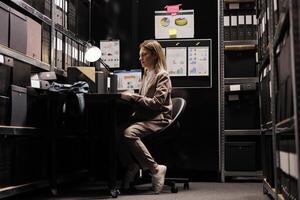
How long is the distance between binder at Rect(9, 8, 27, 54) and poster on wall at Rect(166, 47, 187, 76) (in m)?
1.78

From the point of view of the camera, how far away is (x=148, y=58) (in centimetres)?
357

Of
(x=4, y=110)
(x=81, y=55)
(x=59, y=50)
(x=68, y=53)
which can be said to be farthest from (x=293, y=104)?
(x=81, y=55)

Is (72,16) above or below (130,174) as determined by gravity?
above

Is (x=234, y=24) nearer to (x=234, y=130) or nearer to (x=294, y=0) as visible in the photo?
(x=234, y=130)

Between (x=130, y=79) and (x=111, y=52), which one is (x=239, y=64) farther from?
(x=111, y=52)

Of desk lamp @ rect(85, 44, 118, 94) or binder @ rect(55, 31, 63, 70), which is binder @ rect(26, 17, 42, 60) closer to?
binder @ rect(55, 31, 63, 70)

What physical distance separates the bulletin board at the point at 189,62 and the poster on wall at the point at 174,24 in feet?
0.22

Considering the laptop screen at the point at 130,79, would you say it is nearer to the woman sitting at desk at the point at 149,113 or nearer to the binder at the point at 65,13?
the binder at the point at 65,13

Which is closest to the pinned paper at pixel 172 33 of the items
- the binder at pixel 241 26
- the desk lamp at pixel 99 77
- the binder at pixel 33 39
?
the binder at pixel 241 26

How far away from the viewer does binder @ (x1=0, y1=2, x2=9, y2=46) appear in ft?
9.08

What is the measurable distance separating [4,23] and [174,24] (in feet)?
6.99

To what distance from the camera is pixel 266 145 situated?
310 cm

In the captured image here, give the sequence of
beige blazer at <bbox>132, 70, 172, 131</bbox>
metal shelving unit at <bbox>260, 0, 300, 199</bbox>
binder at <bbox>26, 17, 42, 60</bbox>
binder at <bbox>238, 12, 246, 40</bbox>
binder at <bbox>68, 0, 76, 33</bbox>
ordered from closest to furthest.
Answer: metal shelving unit at <bbox>260, 0, 300, 199</bbox>
binder at <bbox>26, 17, 42, 60</bbox>
beige blazer at <bbox>132, 70, 172, 131</bbox>
binder at <bbox>68, 0, 76, 33</bbox>
binder at <bbox>238, 12, 246, 40</bbox>

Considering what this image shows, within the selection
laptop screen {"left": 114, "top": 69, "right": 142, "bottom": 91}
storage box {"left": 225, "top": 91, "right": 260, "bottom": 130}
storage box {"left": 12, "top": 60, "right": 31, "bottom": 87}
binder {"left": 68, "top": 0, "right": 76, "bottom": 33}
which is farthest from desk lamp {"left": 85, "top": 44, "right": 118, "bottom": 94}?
storage box {"left": 225, "top": 91, "right": 260, "bottom": 130}
